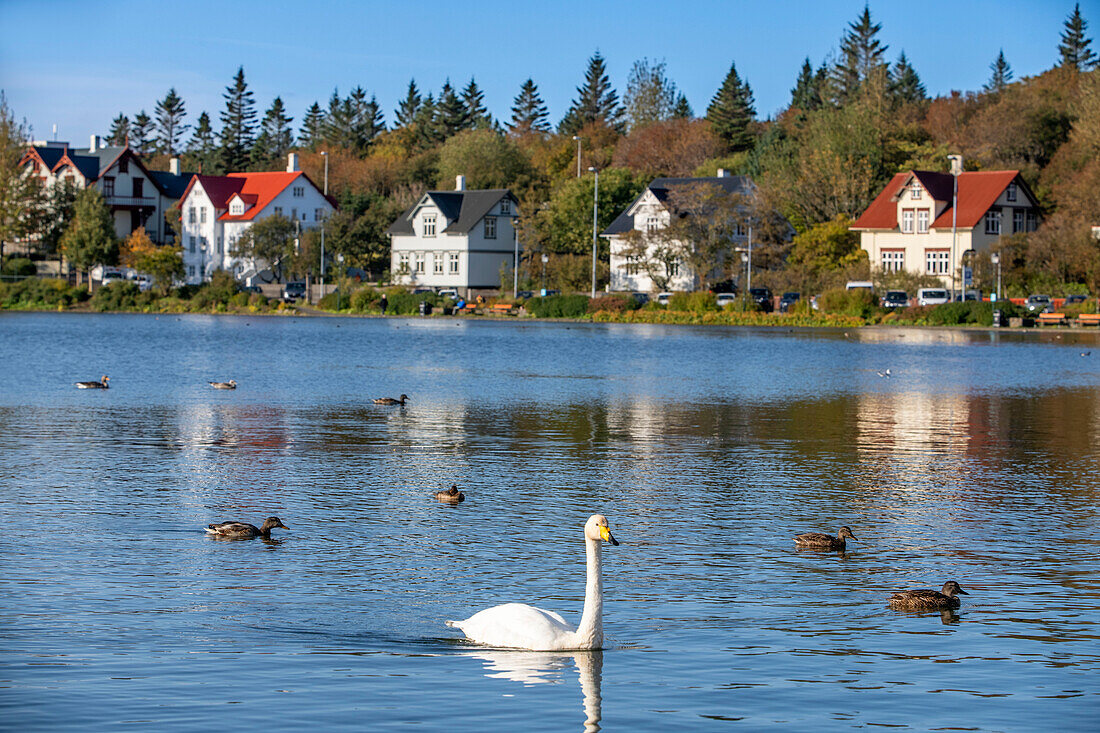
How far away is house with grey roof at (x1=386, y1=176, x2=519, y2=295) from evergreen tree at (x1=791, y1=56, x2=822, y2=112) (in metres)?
37.7

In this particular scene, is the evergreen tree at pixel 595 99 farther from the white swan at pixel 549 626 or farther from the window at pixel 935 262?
the white swan at pixel 549 626

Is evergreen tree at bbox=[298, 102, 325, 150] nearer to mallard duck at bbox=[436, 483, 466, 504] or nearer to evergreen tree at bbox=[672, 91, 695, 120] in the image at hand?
evergreen tree at bbox=[672, 91, 695, 120]

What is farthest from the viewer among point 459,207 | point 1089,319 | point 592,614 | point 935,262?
point 459,207

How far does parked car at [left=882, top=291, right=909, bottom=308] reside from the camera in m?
81.2

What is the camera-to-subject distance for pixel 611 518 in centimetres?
1741

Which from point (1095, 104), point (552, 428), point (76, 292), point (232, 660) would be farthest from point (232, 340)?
point (1095, 104)

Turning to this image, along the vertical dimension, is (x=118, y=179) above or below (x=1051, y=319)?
above

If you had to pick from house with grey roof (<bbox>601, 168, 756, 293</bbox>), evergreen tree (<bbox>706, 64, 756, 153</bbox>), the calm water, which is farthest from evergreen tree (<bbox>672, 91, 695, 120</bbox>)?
the calm water

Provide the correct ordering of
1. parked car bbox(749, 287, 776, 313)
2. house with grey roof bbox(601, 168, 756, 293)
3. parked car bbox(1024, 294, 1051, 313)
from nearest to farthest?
parked car bbox(1024, 294, 1051, 313)
parked car bbox(749, 287, 776, 313)
house with grey roof bbox(601, 168, 756, 293)

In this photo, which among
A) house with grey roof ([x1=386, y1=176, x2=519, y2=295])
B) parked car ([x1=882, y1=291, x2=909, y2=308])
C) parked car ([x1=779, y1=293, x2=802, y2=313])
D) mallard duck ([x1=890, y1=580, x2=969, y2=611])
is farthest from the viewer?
house with grey roof ([x1=386, y1=176, x2=519, y2=295])

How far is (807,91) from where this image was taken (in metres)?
146

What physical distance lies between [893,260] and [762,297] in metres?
14.0

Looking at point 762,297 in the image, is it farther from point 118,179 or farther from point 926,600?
point 926,600

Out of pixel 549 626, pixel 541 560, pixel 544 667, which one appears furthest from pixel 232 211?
pixel 544 667
